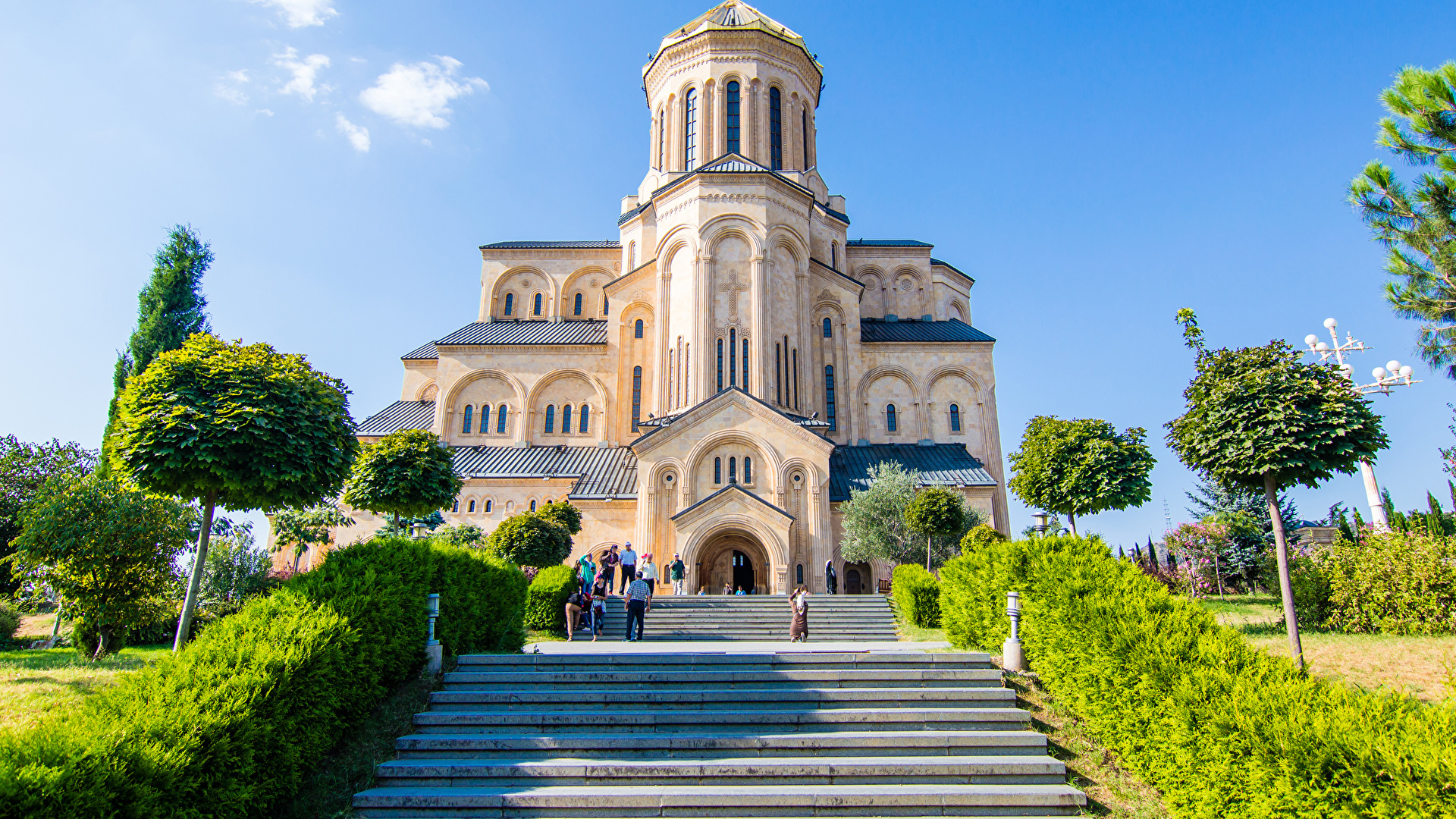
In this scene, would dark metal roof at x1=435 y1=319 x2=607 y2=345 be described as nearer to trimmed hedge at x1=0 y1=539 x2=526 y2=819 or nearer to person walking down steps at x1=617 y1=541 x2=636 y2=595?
person walking down steps at x1=617 y1=541 x2=636 y2=595

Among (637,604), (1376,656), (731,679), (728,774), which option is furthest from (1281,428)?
(637,604)

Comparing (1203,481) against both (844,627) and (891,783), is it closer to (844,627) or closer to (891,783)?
(844,627)

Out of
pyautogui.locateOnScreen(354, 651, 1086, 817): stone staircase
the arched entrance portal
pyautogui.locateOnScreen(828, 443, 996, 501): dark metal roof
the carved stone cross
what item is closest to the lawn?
pyautogui.locateOnScreen(354, 651, 1086, 817): stone staircase

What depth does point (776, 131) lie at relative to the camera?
3422 centimetres

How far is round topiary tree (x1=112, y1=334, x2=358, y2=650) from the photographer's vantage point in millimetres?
9844

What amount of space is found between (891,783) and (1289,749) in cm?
310

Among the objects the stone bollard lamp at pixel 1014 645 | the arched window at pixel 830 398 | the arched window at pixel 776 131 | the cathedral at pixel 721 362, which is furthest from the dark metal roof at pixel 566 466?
the stone bollard lamp at pixel 1014 645

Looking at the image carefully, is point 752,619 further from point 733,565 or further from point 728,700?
point 728,700

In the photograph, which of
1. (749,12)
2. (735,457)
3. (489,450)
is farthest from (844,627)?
(749,12)

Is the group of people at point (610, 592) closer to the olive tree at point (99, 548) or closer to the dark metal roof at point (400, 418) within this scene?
the olive tree at point (99, 548)

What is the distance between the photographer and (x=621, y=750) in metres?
7.25

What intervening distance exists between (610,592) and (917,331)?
19762 millimetres

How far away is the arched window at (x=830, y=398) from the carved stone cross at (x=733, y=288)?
217 inches

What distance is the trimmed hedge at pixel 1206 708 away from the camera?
180 inches
